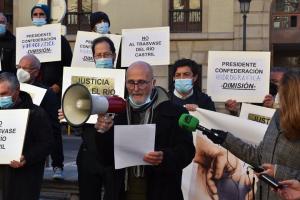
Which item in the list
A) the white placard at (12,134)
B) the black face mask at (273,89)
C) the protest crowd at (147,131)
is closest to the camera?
the protest crowd at (147,131)

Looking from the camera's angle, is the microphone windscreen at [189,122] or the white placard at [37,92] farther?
the white placard at [37,92]

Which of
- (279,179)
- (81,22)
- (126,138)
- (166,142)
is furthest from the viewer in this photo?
(81,22)

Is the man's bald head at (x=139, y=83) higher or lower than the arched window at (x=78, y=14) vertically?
lower

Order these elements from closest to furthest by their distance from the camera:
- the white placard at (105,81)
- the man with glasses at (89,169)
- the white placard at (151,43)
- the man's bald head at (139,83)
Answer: the man's bald head at (139,83) → the man with glasses at (89,169) → the white placard at (105,81) → the white placard at (151,43)

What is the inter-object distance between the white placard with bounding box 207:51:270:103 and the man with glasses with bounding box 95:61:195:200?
2119mm

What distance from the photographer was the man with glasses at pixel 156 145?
12.0 ft

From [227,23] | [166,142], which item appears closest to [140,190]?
[166,142]

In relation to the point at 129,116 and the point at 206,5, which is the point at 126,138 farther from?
the point at 206,5

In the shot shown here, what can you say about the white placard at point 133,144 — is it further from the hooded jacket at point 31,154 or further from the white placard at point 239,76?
the white placard at point 239,76

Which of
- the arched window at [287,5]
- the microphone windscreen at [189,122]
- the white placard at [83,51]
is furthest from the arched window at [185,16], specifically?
the microphone windscreen at [189,122]

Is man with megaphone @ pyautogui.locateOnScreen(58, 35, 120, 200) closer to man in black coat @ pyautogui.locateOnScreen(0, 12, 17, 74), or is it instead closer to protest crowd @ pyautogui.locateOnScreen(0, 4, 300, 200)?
protest crowd @ pyautogui.locateOnScreen(0, 4, 300, 200)

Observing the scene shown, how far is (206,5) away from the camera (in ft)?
63.5

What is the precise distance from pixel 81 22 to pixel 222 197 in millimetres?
16106

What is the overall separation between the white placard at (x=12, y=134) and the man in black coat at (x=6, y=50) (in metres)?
2.23
